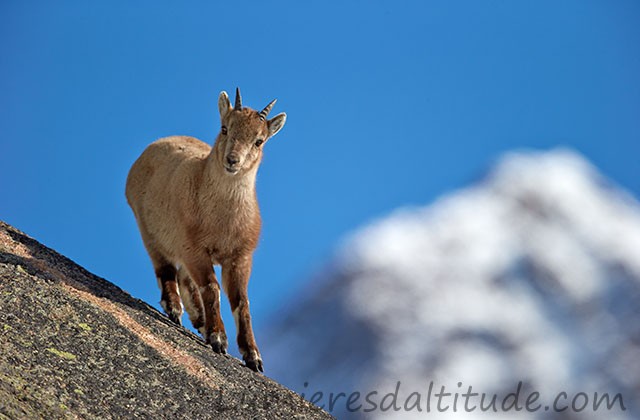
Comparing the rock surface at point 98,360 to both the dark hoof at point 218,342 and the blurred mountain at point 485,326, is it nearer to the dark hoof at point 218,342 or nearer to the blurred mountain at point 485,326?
the dark hoof at point 218,342

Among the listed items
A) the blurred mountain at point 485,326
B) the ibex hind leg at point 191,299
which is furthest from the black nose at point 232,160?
the blurred mountain at point 485,326

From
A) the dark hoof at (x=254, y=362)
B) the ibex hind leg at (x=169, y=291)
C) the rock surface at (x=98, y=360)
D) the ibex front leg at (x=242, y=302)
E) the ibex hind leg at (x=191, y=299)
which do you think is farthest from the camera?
the ibex hind leg at (x=191, y=299)

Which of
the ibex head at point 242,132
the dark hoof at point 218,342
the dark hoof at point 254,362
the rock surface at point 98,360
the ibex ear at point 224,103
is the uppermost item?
Answer: the ibex ear at point 224,103

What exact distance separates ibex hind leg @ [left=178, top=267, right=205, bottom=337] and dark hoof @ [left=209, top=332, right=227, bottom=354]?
62.2 inches

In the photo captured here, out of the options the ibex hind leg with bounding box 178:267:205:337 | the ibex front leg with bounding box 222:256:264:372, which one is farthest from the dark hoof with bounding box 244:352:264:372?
the ibex hind leg with bounding box 178:267:205:337

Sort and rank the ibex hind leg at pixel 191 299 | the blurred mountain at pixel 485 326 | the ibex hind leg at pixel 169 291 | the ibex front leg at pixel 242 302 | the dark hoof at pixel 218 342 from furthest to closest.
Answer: the blurred mountain at pixel 485 326 < the ibex hind leg at pixel 191 299 < the ibex hind leg at pixel 169 291 < the ibex front leg at pixel 242 302 < the dark hoof at pixel 218 342

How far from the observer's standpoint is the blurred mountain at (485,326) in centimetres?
13738

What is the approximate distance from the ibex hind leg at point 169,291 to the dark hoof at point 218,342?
5.06 ft

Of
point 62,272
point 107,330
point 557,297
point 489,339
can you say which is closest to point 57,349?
point 107,330

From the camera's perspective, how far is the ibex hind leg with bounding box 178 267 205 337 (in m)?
19.9

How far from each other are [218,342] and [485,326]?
13920 cm

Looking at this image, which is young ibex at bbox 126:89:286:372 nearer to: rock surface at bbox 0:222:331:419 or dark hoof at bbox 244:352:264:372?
dark hoof at bbox 244:352:264:372

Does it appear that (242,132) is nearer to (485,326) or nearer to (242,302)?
(242,302)

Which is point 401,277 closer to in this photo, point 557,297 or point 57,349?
point 557,297
